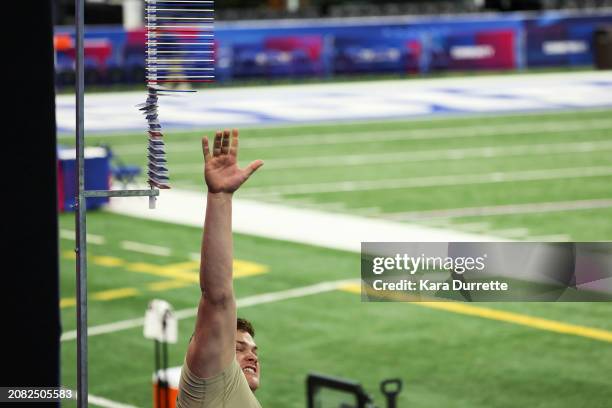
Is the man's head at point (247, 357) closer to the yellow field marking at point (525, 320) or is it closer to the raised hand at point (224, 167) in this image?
the raised hand at point (224, 167)

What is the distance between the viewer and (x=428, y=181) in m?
23.5

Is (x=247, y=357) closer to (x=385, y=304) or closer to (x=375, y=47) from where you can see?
(x=385, y=304)

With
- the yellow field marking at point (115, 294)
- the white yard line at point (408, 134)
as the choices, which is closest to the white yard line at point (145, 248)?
the yellow field marking at point (115, 294)

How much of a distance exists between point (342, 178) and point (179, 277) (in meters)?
8.89

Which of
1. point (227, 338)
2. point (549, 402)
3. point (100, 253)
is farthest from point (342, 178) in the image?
point (227, 338)

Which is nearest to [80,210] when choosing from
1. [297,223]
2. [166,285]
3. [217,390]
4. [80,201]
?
[80,201]

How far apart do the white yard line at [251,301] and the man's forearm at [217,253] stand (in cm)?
957

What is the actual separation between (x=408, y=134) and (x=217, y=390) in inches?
1102

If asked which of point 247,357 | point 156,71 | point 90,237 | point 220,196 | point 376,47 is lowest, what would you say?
point 90,237

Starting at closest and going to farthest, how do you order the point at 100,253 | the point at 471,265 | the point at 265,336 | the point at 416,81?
the point at 471,265 → the point at 265,336 → the point at 100,253 → the point at 416,81

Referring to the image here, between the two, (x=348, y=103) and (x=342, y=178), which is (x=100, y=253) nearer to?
(x=342, y=178)

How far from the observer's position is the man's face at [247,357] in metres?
3.49

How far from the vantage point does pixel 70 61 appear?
35.6 metres

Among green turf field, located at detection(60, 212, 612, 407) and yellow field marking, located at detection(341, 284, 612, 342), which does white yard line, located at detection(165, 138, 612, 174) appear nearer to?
green turf field, located at detection(60, 212, 612, 407)
